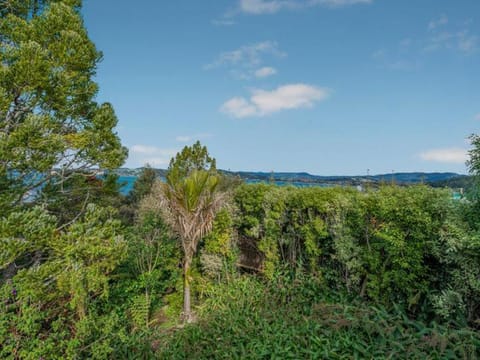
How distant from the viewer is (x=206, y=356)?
3.17 meters

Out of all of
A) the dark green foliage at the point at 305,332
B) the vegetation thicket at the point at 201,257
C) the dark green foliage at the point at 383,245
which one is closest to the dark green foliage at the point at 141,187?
the vegetation thicket at the point at 201,257

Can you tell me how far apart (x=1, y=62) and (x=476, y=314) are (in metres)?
8.19

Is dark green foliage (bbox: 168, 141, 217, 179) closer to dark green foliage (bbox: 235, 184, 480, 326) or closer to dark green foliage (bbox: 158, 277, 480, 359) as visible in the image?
dark green foliage (bbox: 235, 184, 480, 326)

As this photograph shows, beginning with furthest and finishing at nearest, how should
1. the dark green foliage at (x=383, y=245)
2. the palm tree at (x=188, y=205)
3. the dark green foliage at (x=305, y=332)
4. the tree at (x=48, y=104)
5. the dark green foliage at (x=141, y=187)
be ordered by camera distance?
the dark green foliage at (x=141, y=187), the tree at (x=48, y=104), the palm tree at (x=188, y=205), the dark green foliage at (x=383, y=245), the dark green foliage at (x=305, y=332)

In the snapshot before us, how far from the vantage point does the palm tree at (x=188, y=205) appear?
4543mm

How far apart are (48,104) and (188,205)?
4.07m

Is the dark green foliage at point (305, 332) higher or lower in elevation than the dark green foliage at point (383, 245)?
lower

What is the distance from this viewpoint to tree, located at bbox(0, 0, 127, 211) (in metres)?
5.01

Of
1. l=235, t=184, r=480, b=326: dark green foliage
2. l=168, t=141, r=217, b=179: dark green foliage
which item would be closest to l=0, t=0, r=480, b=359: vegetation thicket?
l=235, t=184, r=480, b=326: dark green foliage

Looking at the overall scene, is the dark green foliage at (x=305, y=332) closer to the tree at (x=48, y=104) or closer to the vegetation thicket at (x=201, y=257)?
the vegetation thicket at (x=201, y=257)

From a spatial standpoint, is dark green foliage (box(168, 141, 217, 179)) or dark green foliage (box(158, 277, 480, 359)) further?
dark green foliage (box(168, 141, 217, 179))

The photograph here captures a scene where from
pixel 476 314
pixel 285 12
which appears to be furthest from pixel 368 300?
pixel 285 12

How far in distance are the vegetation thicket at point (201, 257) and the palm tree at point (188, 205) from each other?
24 mm

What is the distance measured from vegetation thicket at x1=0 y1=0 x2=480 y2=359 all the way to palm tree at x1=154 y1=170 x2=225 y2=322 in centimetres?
2
